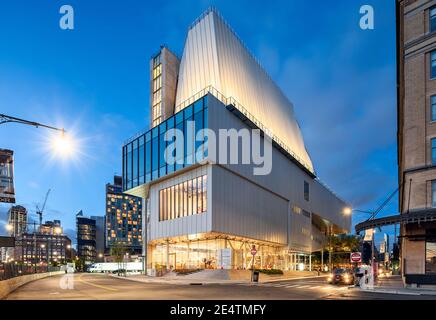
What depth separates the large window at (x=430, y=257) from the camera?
31.1 meters

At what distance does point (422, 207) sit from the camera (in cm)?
3259

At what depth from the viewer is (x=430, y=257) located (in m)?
31.3

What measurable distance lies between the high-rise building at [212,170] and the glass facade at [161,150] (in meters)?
0.14

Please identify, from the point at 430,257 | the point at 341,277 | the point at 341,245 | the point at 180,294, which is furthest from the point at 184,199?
the point at 341,245

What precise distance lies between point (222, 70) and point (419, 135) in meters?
29.4

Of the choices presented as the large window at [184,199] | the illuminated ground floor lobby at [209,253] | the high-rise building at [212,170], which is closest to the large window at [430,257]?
the high-rise building at [212,170]

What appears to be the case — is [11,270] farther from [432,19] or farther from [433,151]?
[432,19]

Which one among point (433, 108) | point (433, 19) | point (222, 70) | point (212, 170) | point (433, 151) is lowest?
point (212, 170)

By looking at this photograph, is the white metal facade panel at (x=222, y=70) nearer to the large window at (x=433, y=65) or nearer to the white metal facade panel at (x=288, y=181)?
the white metal facade panel at (x=288, y=181)

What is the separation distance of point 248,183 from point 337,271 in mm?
23024

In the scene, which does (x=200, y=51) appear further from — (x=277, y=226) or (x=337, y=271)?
(x=337, y=271)

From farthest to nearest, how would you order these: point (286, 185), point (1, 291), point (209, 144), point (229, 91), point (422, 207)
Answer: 1. point (286, 185)
2. point (229, 91)
3. point (209, 144)
4. point (422, 207)
5. point (1, 291)

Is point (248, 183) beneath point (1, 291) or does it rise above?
above
